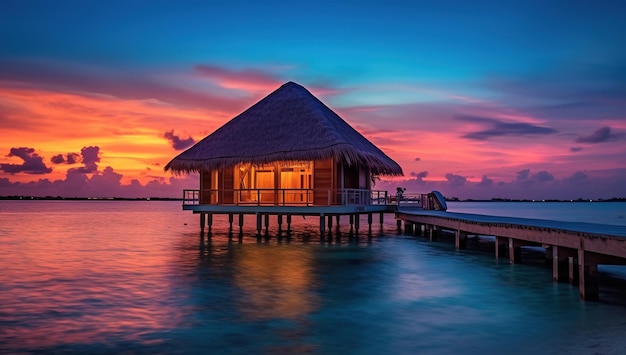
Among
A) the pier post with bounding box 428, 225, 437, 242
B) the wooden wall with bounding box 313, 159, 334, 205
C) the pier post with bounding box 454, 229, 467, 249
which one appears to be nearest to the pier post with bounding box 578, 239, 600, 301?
the pier post with bounding box 454, 229, 467, 249

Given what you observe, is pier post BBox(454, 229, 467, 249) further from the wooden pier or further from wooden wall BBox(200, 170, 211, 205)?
wooden wall BBox(200, 170, 211, 205)

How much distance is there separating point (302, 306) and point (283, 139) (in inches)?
655

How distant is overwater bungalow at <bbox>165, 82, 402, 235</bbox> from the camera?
2598 cm

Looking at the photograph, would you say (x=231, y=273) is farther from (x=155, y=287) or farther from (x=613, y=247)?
(x=613, y=247)

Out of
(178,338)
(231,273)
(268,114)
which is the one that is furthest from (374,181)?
(178,338)

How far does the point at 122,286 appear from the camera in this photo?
14133mm

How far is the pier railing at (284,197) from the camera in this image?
2662cm

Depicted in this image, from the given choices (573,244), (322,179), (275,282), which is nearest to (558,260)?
(573,244)

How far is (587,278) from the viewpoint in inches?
433

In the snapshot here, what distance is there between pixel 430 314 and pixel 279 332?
117 inches

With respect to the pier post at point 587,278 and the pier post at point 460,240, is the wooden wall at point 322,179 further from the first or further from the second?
the pier post at point 587,278

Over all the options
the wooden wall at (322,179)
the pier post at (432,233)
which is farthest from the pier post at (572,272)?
the wooden wall at (322,179)

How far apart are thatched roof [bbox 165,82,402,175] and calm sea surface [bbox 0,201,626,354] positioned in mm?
6456

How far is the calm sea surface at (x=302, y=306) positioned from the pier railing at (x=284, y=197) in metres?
6.14
